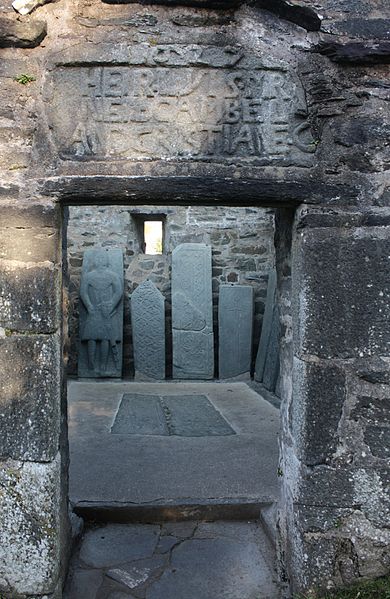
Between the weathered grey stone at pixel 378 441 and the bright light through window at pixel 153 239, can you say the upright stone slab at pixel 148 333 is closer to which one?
the bright light through window at pixel 153 239

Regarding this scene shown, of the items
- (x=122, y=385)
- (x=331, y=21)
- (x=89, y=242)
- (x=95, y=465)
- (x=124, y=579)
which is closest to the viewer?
(x=331, y=21)

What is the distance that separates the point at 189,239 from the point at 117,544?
5426 millimetres

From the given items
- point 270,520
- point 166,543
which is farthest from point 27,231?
point 270,520

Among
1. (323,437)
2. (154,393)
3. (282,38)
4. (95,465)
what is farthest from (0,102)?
(154,393)

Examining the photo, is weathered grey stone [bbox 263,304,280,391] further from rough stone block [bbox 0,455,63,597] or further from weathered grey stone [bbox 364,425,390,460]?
rough stone block [bbox 0,455,63,597]

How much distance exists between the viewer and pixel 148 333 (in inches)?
295

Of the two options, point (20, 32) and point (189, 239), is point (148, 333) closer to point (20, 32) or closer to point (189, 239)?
point (189, 239)

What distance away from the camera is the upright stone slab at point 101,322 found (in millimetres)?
7402

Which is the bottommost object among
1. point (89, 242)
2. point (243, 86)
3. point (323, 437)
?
point (323, 437)

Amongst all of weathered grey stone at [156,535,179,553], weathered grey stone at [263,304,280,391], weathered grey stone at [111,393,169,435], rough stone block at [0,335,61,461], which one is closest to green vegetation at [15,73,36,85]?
rough stone block at [0,335,61,461]

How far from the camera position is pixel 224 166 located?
232cm

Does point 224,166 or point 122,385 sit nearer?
point 224,166

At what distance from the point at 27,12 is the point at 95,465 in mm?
2937

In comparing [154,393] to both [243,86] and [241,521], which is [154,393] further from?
[243,86]
